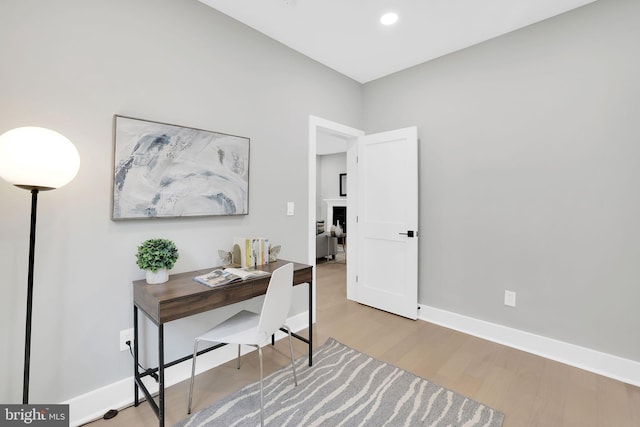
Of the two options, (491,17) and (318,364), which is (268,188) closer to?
(318,364)

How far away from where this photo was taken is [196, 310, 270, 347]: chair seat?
5.58 feet

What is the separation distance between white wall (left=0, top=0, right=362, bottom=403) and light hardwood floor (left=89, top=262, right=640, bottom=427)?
38 cm

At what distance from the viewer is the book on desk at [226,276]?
1.81m

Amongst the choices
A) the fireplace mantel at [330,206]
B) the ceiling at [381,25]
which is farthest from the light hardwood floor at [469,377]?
the fireplace mantel at [330,206]

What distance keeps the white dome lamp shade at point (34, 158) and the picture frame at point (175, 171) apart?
1.39 feet

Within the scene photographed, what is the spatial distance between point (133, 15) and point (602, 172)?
3.50 metres

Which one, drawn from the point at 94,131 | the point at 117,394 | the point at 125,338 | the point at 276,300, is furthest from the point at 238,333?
the point at 94,131

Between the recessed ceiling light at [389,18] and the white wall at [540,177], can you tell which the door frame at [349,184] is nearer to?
the white wall at [540,177]

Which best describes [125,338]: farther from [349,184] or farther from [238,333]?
[349,184]

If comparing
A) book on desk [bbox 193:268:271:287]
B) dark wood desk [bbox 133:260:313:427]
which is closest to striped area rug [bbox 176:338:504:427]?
dark wood desk [bbox 133:260:313:427]

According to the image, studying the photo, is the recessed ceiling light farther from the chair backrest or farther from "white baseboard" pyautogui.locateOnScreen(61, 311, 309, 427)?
"white baseboard" pyautogui.locateOnScreen(61, 311, 309, 427)

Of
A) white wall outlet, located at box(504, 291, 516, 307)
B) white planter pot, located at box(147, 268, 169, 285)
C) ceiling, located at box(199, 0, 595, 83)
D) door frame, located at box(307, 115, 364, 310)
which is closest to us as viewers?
white planter pot, located at box(147, 268, 169, 285)

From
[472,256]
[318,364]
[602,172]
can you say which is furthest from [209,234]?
[602,172]

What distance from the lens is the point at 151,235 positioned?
1.94 m
